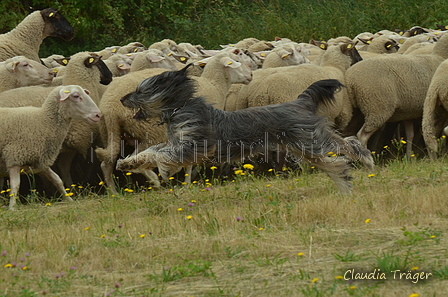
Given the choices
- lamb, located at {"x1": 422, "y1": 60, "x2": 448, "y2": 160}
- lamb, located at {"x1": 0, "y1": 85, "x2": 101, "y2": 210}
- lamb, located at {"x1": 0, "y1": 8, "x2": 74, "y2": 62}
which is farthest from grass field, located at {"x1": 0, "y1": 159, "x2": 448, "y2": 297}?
lamb, located at {"x1": 0, "y1": 8, "x2": 74, "y2": 62}

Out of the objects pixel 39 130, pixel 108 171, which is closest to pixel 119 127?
pixel 108 171

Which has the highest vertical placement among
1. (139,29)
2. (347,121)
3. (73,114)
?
(73,114)

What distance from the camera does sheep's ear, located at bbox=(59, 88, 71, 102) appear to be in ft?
24.5

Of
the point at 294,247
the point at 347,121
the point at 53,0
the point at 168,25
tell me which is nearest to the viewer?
the point at 294,247

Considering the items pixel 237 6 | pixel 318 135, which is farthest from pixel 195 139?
pixel 237 6

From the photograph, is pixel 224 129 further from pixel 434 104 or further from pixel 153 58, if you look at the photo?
pixel 153 58

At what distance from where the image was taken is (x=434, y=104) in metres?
8.66

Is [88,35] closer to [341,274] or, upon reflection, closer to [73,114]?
[73,114]

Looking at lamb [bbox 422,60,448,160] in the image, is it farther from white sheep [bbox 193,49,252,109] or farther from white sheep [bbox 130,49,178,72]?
white sheep [bbox 130,49,178,72]

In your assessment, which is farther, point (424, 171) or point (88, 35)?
point (88, 35)

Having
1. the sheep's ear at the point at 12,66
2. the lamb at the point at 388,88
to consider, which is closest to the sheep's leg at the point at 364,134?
the lamb at the point at 388,88

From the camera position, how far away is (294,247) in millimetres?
4840

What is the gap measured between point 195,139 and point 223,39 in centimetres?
1339

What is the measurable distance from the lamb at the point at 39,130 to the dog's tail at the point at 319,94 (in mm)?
2135
